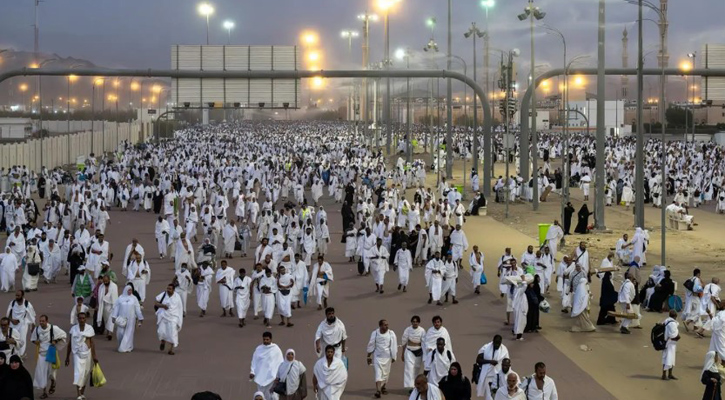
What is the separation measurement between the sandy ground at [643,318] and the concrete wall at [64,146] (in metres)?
24.7

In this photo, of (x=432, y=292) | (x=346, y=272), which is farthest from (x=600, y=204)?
(x=432, y=292)

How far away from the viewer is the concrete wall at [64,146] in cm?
5373

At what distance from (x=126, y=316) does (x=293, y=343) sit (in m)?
2.51

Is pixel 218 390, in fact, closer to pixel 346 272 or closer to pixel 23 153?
pixel 346 272

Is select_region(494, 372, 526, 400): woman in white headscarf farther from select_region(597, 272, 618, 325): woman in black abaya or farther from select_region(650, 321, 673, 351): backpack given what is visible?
select_region(597, 272, 618, 325): woman in black abaya

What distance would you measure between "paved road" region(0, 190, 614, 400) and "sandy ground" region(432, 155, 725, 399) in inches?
17.6

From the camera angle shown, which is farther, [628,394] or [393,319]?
[393,319]

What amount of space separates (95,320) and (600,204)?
63.0ft

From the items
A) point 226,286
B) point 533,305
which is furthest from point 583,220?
point 226,286

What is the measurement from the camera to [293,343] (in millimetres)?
16531

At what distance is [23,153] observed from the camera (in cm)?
5603

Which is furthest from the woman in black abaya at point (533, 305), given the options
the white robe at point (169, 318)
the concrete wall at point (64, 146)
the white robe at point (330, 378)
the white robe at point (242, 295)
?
the concrete wall at point (64, 146)

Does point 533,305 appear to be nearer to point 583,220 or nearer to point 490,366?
point 490,366

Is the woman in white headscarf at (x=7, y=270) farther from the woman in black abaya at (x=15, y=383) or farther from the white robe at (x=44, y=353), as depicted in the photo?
the woman in black abaya at (x=15, y=383)
